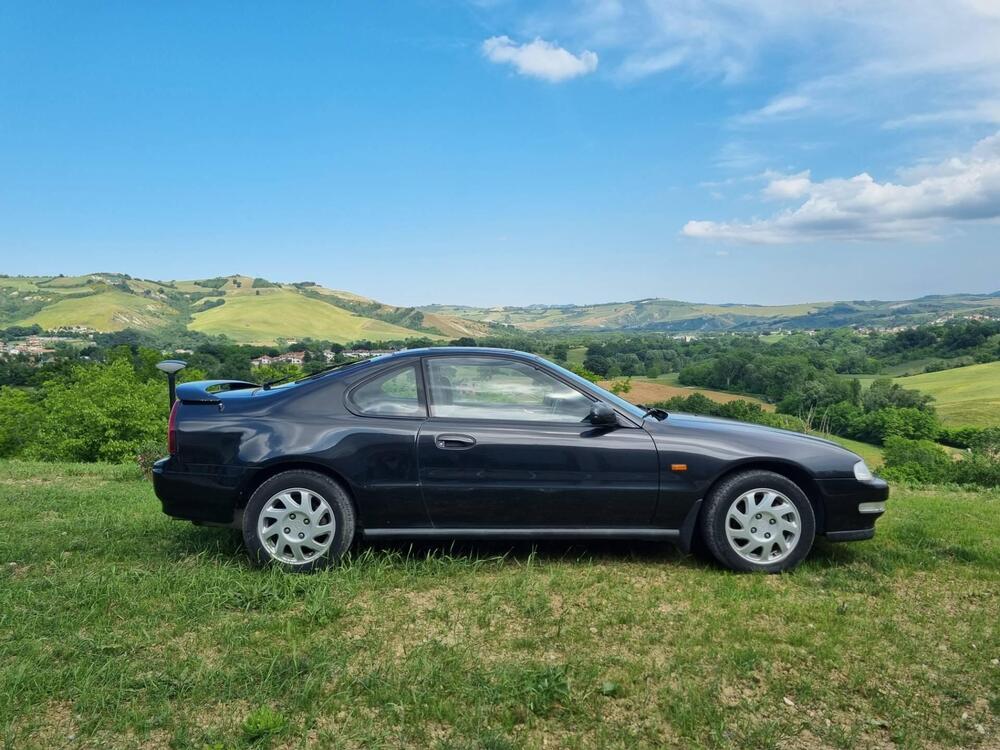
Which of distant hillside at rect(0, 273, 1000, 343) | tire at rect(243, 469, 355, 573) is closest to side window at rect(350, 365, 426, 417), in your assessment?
tire at rect(243, 469, 355, 573)

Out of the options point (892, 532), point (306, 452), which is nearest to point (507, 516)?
point (306, 452)

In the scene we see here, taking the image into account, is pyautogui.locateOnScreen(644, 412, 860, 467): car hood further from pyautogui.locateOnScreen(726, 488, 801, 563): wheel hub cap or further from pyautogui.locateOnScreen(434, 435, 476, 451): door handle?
pyautogui.locateOnScreen(434, 435, 476, 451): door handle

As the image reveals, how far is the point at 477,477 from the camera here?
4238mm

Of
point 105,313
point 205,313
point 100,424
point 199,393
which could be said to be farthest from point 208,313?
point 199,393

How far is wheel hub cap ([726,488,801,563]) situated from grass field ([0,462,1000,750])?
0.65 feet

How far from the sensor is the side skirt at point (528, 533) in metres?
4.29

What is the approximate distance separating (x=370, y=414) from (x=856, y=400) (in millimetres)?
66371

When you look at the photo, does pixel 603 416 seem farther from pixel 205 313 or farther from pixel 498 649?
pixel 205 313

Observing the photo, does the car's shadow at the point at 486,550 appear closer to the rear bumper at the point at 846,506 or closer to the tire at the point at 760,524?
the tire at the point at 760,524

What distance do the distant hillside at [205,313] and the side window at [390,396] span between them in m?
134

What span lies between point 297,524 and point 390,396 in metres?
1.01

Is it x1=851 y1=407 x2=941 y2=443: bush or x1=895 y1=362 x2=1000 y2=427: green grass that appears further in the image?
x1=895 y1=362 x2=1000 y2=427: green grass

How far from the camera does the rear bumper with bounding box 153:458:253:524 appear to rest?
14.0 feet

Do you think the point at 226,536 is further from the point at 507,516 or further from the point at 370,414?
the point at 507,516
